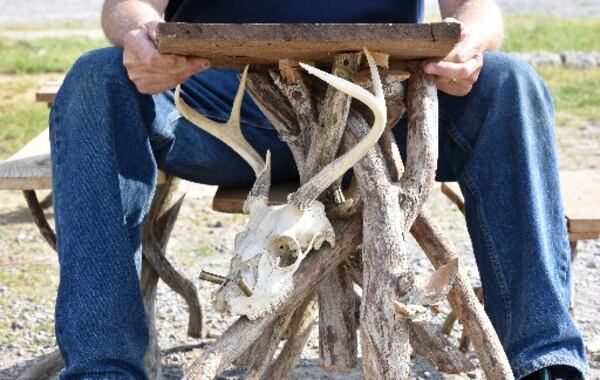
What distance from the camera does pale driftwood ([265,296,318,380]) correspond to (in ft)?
9.97

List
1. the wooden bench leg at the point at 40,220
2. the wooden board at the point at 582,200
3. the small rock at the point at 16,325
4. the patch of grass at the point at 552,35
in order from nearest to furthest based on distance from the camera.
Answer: the wooden board at the point at 582,200 → the wooden bench leg at the point at 40,220 → the small rock at the point at 16,325 → the patch of grass at the point at 552,35

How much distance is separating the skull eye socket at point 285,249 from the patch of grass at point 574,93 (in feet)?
19.4

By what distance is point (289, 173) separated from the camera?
3250 millimetres

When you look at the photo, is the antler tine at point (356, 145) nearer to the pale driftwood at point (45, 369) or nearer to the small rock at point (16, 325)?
the pale driftwood at point (45, 369)

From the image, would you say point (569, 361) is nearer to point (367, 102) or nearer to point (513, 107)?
point (513, 107)

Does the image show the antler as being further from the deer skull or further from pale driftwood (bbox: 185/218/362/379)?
pale driftwood (bbox: 185/218/362/379)

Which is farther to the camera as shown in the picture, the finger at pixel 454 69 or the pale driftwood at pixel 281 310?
the finger at pixel 454 69

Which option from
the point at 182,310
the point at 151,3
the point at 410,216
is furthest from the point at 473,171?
the point at 182,310

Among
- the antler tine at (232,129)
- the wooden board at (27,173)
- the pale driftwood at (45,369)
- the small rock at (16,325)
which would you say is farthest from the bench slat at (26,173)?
the antler tine at (232,129)

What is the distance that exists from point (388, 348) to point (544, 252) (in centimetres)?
57

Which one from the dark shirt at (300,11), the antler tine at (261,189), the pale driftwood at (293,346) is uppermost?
the dark shirt at (300,11)

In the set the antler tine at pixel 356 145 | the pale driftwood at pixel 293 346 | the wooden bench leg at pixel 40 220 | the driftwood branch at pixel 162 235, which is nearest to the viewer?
the antler tine at pixel 356 145

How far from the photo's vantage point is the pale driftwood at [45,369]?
3.70 metres

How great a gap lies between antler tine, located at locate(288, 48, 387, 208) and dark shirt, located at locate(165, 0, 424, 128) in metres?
0.67
